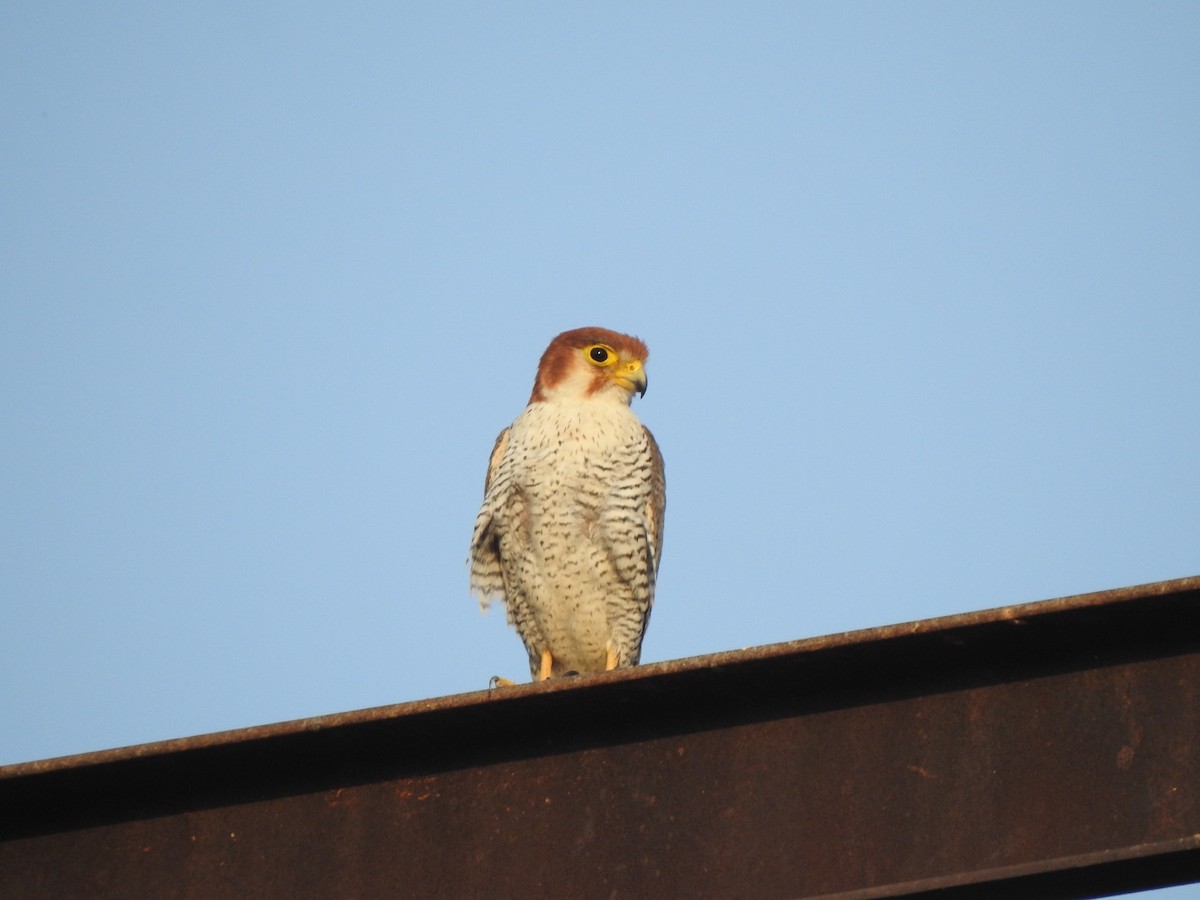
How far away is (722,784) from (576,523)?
3540 mm

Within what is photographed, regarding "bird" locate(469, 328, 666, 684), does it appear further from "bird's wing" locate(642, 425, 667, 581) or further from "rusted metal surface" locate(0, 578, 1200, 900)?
"rusted metal surface" locate(0, 578, 1200, 900)

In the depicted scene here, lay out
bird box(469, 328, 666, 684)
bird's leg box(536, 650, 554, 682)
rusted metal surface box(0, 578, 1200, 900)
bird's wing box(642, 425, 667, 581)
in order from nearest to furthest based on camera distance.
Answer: rusted metal surface box(0, 578, 1200, 900) → bird box(469, 328, 666, 684) → bird's wing box(642, 425, 667, 581) → bird's leg box(536, 650, 554, 682)

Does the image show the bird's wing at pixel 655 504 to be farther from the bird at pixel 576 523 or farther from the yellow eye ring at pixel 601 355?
the yellow eye ring at pixel 601 355

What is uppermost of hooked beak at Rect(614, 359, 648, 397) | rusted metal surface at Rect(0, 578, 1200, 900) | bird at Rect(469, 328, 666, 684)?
hooked beak at Rect(614, 359, 648, 397)

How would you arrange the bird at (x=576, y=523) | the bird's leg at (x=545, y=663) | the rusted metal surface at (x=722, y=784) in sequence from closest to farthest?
the rusted metal surface at (x=722, y=784), the bird at (x=576, y=523), the bird's leg at (x=545, y=663)

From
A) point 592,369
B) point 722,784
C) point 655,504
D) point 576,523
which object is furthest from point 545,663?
point 722,784

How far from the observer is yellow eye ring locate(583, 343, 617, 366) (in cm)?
753

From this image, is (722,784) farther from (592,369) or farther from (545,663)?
(592,369)

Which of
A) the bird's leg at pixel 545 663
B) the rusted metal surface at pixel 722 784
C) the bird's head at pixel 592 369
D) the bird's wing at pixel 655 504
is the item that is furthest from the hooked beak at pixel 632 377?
the rusted metal surface at pixel 722 784

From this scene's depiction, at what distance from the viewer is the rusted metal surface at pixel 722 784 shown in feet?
10.7

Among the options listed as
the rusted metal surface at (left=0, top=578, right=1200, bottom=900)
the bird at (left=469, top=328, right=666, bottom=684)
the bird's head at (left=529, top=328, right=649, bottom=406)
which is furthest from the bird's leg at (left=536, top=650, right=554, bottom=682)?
the rusted metal surface at (left=0, top=578, right=1200, bottom=900)

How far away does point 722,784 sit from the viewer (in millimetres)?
3523

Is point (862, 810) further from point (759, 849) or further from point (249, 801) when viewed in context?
point (249, 801)

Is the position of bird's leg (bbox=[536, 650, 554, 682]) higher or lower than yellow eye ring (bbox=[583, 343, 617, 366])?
lower
